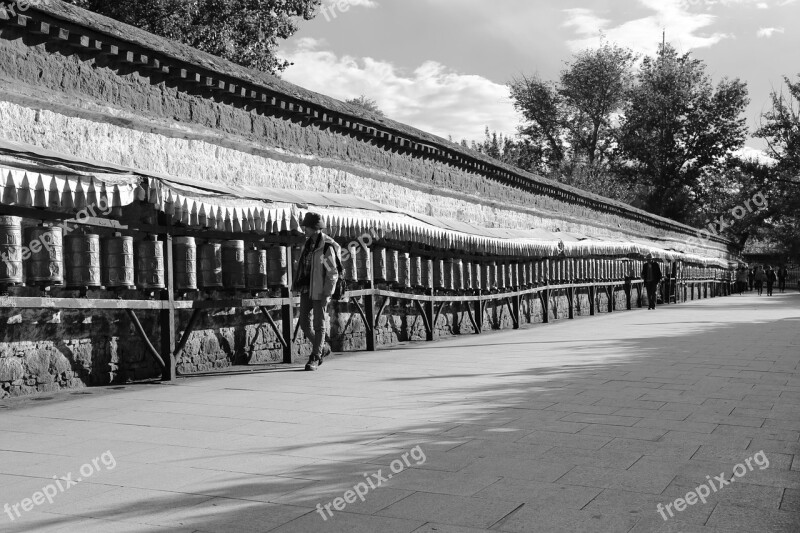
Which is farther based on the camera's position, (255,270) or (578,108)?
(578,108)

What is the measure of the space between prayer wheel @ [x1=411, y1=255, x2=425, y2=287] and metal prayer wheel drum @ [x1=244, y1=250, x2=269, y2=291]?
416cm

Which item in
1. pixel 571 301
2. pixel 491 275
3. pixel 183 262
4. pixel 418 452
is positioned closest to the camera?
pixel 418 452

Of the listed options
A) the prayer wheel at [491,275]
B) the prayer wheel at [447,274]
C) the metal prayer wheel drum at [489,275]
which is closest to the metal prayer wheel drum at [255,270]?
the prayer wheel at [447,274]

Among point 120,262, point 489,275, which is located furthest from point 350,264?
point 489,275

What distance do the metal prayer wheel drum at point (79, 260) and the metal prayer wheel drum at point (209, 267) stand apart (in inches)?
64.9

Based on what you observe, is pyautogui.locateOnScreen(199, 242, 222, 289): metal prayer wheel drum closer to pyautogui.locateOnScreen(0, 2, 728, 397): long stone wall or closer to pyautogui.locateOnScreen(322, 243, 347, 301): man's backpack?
pyautogui.locateOnScreen(0, 2, 728, 397): long stone wall

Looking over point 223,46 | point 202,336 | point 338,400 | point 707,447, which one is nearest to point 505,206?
point 223,46

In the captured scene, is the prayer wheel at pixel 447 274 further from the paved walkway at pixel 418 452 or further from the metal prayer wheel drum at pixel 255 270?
the paved walkway at pixel 418 452

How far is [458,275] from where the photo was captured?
15.3 meters

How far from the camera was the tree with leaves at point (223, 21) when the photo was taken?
2150 cm

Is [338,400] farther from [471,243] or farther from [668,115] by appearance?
[668,115]

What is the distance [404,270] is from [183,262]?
201 inches

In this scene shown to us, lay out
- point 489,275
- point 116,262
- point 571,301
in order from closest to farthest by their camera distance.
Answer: point 116,262, point 489,275, point 571,301

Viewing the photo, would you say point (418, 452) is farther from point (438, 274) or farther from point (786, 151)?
point (786, 151)
